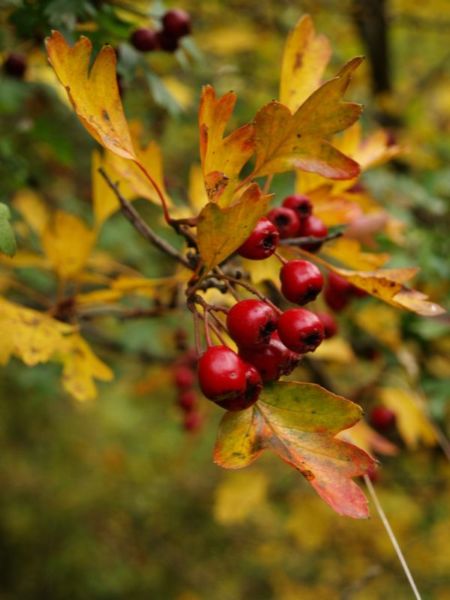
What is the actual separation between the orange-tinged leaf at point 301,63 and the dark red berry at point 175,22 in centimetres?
31

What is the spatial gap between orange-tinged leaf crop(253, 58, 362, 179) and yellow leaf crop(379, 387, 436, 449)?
98cm

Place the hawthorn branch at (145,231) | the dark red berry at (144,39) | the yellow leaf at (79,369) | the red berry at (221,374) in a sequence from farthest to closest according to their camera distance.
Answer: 1. the dark red berry at (144,39)
2. the yellow leaf at (79,369)
3. the hawthorn branch at (145,231)
4. the red berry at (221,374)

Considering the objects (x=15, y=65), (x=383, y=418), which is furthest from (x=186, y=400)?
(x=15, y=65)

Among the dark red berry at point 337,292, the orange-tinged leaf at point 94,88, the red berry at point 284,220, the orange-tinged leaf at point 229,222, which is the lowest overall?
the dark red berry at point 337,292

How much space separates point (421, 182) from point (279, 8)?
1.19 meters

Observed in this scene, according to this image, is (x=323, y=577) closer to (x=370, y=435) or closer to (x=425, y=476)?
(x=425, y=476)

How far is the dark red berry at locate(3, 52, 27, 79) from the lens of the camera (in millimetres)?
1305

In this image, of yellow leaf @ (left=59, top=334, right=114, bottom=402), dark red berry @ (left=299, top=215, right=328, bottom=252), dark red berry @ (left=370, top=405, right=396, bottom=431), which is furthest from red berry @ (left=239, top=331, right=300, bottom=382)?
dark red berry @ (left=370, top=405, right=396, bottom=431)

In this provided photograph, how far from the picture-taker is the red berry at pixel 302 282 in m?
0.79

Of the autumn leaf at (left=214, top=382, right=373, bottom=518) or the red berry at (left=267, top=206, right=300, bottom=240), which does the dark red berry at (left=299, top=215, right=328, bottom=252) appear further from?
the autumn leaf at (left=214, top=382, right=373, bottom=518)

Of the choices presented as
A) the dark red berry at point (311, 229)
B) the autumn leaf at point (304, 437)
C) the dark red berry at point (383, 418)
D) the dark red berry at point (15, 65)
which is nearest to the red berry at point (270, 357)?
the autumn leaf at point (304, 437)

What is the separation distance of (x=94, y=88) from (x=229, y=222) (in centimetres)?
23

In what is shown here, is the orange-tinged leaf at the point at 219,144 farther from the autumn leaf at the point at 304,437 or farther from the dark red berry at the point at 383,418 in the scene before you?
the dark red berry at the point at 383,418

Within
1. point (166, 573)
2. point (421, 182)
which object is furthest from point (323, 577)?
point (421, 182)
